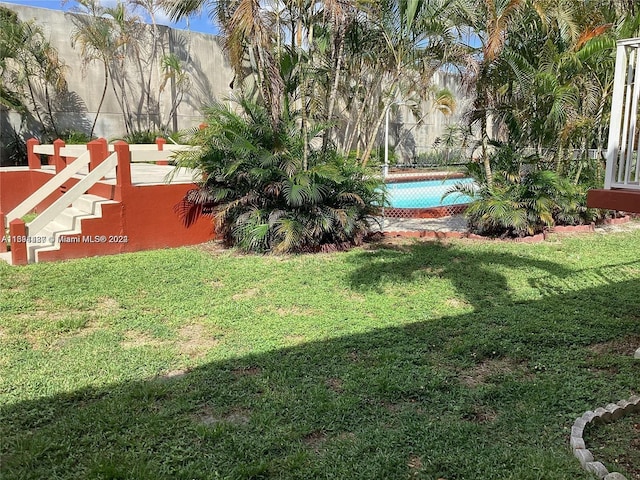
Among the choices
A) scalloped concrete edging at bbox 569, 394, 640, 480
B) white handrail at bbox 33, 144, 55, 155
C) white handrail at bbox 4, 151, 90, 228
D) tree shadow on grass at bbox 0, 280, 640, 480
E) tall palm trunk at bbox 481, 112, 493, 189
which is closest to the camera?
scalloped concrete edging at bbox 569, 394, 640, 480

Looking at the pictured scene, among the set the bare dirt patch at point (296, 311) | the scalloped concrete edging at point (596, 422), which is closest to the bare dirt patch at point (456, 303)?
the bare dirt patch at point (296, 311)

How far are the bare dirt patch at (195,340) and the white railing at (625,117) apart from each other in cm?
345

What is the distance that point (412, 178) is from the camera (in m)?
16.2

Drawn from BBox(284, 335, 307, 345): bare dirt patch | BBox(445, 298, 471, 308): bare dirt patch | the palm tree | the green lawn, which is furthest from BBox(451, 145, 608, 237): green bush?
the palm tree

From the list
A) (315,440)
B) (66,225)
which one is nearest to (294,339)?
(315,440)

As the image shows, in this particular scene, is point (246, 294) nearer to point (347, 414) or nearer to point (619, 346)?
point (347, 414)

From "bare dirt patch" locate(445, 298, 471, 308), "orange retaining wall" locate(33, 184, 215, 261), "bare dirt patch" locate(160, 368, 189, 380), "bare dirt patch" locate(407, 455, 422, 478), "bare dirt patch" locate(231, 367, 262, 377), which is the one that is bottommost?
"bare dirt patch" locate(407, 455, 422, 478)

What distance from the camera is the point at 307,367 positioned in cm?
401

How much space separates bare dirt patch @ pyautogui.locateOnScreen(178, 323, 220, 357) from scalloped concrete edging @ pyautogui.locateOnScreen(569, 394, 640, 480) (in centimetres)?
273

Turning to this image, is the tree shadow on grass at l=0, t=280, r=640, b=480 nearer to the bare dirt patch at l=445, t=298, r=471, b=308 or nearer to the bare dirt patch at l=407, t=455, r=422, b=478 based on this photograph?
the bare dirt patch at l=407, t=455, r=422, b=478

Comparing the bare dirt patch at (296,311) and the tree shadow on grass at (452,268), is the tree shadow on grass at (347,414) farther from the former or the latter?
the tree shadow on grass at (452,268)

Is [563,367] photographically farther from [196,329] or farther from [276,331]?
[196,329]

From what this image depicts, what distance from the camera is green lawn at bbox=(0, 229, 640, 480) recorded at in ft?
9.43

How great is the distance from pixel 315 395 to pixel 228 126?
5080 mm
